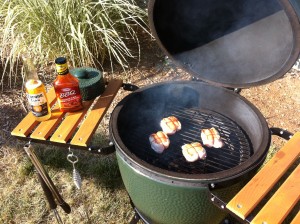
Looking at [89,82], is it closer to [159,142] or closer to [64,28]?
[159,142]

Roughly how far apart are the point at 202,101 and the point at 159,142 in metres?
0.52

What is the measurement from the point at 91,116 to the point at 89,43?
172 cm

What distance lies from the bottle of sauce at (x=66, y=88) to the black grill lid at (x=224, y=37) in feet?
1.95

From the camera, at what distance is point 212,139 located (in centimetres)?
213

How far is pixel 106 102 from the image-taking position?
2.38m

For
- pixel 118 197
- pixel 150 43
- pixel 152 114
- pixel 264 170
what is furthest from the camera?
pixel 150 43

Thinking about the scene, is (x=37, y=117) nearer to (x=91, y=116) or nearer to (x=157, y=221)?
(x=91, y=116)

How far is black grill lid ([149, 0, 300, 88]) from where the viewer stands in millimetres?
2045

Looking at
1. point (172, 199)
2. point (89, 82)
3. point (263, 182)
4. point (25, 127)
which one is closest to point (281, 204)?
point (263, 182)

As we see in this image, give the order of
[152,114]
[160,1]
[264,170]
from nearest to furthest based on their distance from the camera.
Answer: [264,170] → [160,1] → [152,114]

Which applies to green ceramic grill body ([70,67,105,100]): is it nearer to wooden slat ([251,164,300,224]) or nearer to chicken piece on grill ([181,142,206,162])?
chicken piece on grill ([181,142,206,162])

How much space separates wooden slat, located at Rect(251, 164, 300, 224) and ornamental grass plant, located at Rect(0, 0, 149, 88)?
2.26m

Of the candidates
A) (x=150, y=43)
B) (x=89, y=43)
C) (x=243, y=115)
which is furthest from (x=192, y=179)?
(x=150, y=43)

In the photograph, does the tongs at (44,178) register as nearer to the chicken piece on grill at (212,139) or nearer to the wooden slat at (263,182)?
the chicken piece on grill at (212,139)
